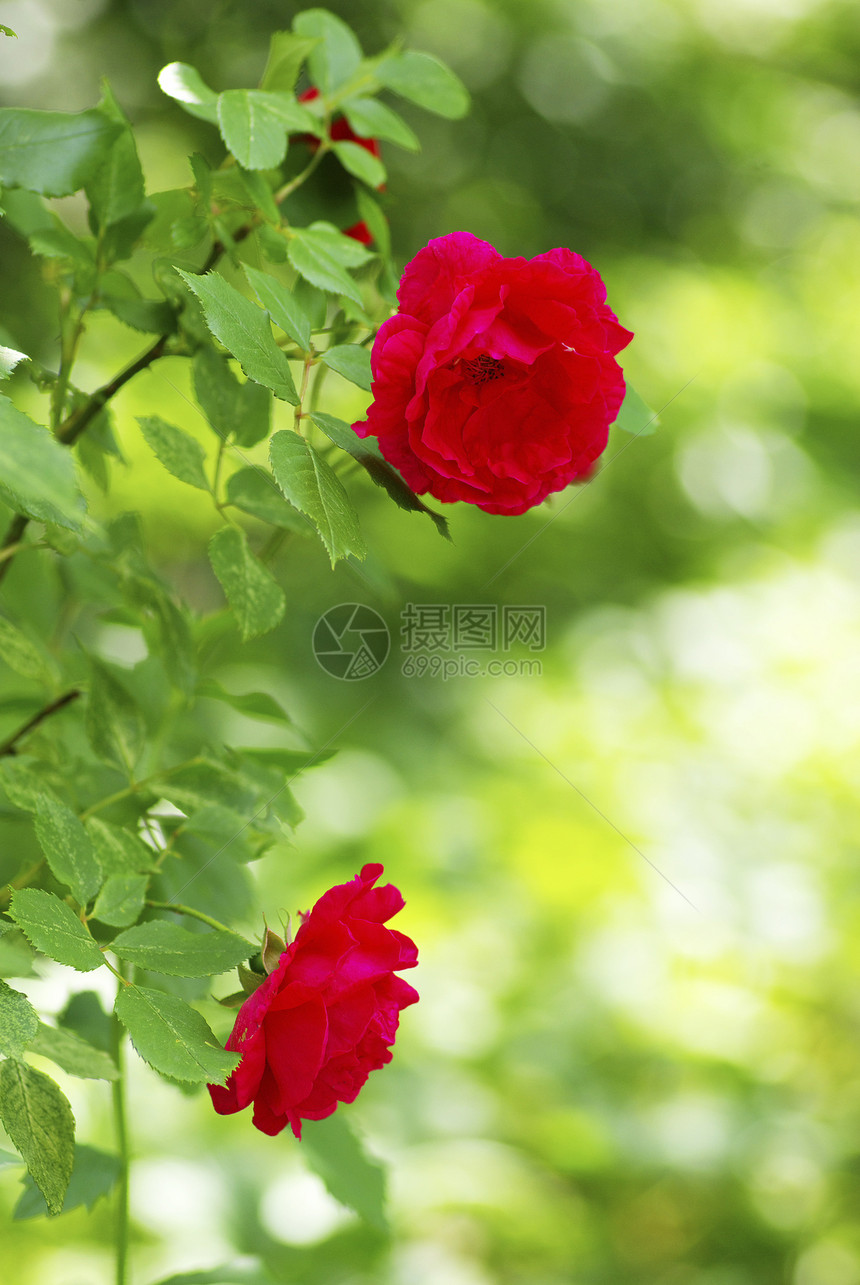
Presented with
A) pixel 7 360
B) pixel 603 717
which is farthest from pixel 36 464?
pixel 603 717

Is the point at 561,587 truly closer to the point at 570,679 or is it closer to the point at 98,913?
the point at 570,679

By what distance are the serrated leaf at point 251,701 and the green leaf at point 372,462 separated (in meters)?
0.13

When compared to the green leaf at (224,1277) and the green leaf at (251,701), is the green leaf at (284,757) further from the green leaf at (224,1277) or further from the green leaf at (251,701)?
the green leaf at (224,1277)

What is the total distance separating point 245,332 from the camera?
0.81 feet

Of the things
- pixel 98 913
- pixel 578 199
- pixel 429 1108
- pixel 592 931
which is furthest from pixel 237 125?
pixel 578 199

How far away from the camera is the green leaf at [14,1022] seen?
216 millimetres

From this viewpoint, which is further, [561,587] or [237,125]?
[561,587]

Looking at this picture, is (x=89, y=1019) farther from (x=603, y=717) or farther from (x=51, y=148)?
(x=603, y=717)

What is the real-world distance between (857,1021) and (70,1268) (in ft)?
2.41

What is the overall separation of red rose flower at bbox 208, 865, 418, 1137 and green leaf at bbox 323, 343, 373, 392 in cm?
14

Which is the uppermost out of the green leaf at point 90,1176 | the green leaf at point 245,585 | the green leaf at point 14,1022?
the green leaf at point 245,585

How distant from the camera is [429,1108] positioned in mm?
833

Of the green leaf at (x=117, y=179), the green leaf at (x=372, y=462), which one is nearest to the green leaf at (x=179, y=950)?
the green leaf at (x=372, y=462)

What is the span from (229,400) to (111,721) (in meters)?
0.12
